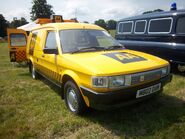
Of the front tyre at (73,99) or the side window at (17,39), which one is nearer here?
the front tyre at (73,99)

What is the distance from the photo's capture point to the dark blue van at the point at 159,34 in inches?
270

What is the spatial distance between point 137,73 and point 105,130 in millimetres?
1141

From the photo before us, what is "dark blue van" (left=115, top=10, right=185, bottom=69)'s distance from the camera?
6.86 meters

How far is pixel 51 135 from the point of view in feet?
12.4

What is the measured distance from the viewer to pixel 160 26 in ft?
25.1

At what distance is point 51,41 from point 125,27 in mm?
5063

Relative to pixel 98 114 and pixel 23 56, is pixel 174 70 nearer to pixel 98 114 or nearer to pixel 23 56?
pixel 98 114

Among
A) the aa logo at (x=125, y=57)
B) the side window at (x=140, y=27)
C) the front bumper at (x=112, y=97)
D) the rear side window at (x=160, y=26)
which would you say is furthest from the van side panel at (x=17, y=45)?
the front bumper at (x=112, y=97)

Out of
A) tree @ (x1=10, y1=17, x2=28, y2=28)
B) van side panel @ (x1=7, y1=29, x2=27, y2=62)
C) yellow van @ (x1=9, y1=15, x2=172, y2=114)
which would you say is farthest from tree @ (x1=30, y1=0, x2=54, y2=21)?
yellow van @ (x1=9, y1=15, x2=172, y2=114)

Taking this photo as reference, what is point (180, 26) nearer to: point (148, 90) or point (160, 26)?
point (160, 26)

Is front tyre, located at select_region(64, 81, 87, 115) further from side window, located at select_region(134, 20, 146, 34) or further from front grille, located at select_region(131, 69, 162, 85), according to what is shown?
side window, located at select_region(134, 20, 146, 34)

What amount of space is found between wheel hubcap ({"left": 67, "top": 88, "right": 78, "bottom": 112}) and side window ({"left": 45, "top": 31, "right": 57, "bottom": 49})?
3.82 ft

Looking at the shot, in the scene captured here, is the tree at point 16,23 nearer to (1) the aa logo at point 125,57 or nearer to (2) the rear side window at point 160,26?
(2) the rear side window at point 160,26

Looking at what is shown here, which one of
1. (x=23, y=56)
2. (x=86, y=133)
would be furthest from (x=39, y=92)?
(x=23, y=56)
